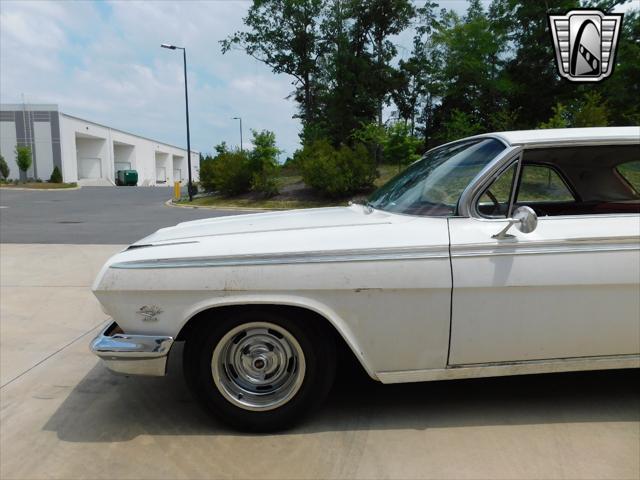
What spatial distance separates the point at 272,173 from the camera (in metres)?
24.6

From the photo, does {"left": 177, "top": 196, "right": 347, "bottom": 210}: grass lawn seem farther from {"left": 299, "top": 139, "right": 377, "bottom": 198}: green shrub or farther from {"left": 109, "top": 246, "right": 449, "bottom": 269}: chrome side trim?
{"left": 109, "top": 246, "right": 449, "bottom": 269}: chrome side trim

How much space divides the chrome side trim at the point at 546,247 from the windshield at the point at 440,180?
10.1 inches

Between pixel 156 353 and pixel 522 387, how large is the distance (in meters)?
2.27

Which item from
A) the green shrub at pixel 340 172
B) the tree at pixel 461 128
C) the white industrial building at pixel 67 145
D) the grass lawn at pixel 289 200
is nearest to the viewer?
the green shrub at pixel 340 172

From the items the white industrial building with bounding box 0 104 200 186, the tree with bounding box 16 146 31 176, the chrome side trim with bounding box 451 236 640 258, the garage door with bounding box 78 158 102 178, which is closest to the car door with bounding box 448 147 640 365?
the chrome side trim with bounding box 451 236 640 258

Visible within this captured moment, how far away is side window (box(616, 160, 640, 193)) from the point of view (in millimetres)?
3229

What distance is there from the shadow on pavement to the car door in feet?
1.45

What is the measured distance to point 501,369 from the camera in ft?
8.45

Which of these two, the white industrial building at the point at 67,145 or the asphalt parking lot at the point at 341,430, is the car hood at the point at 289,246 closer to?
the asphalt parking lot at the point at 341,430

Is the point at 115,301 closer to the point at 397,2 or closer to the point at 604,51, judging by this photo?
the point at 604,51

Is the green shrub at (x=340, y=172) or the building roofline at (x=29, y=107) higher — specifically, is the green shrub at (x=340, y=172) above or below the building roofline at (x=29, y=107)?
below

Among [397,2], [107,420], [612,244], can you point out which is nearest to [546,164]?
[612,244]

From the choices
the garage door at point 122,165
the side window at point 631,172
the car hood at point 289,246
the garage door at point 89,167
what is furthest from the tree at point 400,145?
the garage door at point 122,165

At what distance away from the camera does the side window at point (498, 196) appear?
268 centimetres
